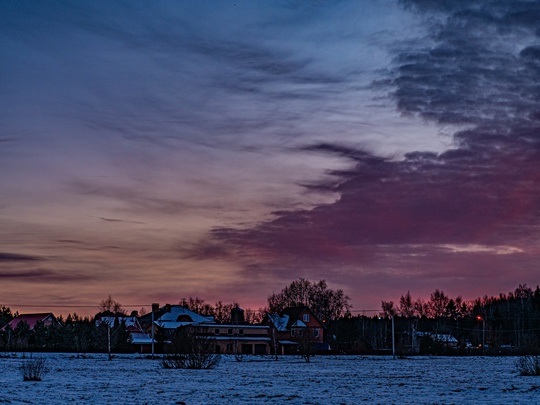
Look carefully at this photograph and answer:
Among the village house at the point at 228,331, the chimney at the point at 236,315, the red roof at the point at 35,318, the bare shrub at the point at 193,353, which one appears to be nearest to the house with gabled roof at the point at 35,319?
the red roof at the point at 35,318

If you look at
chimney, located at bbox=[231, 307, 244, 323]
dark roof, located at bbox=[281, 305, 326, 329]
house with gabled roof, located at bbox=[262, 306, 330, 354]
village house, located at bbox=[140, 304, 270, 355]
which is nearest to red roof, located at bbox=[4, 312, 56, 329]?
village house, located at bbox=[140, 304, 270, 355]

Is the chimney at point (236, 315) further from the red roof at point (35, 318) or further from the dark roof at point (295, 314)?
the red roof at point (35, 318)

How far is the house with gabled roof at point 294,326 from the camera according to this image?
144 metres

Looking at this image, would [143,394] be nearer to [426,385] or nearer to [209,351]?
[426,385]

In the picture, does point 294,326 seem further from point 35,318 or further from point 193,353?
point 193,353

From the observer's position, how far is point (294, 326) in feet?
488

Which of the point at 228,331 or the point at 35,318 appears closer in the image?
the point at 228,331

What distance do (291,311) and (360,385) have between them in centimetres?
12199

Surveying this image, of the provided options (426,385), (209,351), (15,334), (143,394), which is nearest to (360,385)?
(426,385)

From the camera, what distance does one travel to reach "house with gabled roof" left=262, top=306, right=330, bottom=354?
144 m

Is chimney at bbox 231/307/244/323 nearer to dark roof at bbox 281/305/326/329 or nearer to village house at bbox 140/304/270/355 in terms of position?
village house at bbox 140/304/270/355

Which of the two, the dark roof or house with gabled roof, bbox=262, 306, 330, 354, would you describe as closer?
house with gabled roof, bbox=262, 306, 330, 354

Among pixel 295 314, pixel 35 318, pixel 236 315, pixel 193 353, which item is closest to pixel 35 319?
pixel 35 318

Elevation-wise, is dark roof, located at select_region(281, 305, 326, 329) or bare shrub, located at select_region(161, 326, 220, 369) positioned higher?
dark roof, located at select_region(281, 305, 326, 329)
